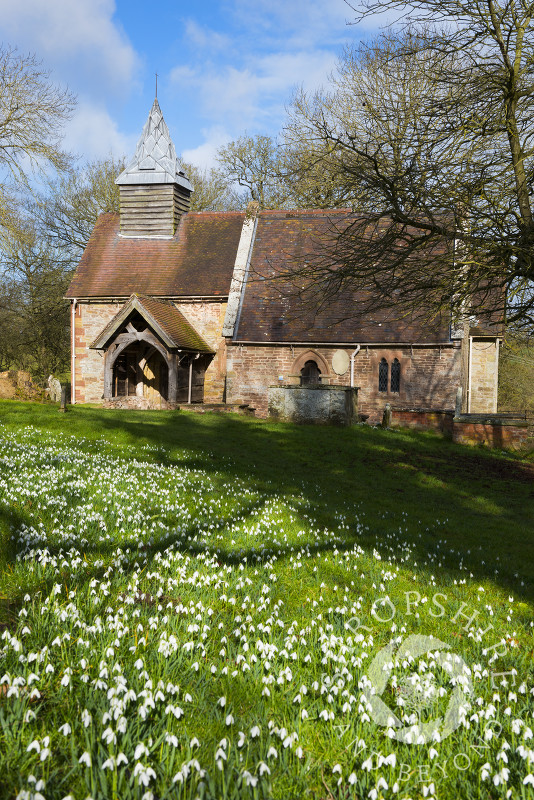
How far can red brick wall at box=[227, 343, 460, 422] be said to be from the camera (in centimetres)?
2775

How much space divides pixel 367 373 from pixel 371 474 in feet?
44.1

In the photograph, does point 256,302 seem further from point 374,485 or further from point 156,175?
point 374,485

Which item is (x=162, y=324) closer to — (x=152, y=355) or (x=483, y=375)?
(x=152, y=355)

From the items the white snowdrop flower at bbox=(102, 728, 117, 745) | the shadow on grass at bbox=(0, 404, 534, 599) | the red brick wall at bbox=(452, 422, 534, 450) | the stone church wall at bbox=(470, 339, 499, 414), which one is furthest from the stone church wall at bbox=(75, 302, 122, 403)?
the white snowdrop flower at bbox=(102, 728, 117, 745)


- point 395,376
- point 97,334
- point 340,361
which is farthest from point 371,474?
point 97,334

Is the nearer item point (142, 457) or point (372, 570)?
point (372, 570)

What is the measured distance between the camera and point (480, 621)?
5527mm

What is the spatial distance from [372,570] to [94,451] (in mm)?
8156

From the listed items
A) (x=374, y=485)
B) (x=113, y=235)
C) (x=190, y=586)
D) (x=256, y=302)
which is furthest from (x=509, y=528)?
(x=113, y=235)

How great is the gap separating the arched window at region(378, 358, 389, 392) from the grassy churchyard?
728 inches

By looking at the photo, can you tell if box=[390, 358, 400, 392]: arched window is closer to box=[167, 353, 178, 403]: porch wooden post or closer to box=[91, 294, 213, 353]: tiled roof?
box=[91, 294, 213, 353]: tiled roof

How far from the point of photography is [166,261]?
33.9 metres

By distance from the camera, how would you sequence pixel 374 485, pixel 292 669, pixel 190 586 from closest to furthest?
pixel 292 669 < pixel 190 586 < pixel 374 485

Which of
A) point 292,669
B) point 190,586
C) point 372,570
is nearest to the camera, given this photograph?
point 292,669
